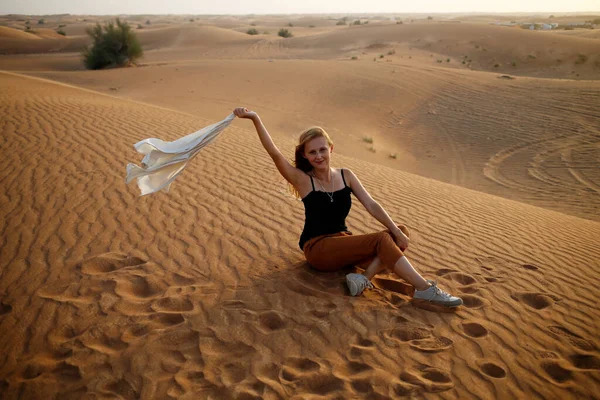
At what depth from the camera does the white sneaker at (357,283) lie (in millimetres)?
3496

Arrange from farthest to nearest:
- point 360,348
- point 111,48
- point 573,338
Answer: point 111,48 → point 573,338 → point 360,348

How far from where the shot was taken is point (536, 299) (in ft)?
12.3

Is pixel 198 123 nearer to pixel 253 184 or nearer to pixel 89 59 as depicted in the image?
pixel 253 184

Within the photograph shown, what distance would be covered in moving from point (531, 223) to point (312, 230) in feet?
12.7

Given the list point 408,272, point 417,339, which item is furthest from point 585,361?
point 408,272

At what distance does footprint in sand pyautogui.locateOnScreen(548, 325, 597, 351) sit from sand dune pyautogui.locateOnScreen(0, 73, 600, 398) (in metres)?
0.01

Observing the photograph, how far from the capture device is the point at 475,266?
4309 mm

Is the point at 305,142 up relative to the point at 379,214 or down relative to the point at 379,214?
up

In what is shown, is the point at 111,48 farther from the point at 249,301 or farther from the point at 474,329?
the point at 474,329

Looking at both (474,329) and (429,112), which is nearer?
(474,329)

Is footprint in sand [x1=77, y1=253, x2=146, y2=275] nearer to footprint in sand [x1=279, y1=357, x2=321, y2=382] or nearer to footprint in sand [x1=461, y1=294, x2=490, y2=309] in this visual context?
footprint in sand [x1=279, y1=357, x2=321, y2=382]

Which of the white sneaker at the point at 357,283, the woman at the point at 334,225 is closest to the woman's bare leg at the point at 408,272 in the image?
the woman at the point at 334,225

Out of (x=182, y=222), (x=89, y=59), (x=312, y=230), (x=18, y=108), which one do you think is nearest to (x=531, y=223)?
(x=312, y=230)

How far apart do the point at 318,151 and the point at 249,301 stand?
1471 millimetres
